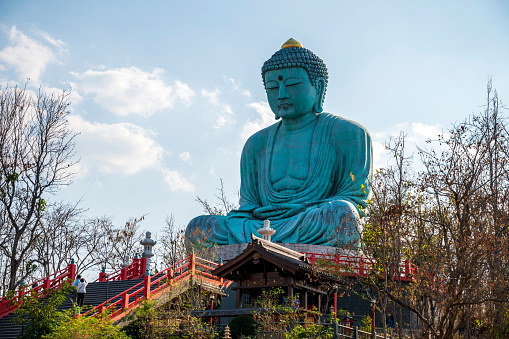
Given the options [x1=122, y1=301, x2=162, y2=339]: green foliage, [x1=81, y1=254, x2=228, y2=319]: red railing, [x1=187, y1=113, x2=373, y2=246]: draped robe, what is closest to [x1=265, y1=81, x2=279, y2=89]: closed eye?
[x1=187, y1=113, x2=373, y2=246]: draped robe

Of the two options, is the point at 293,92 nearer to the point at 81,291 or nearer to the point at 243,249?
the point at 243,249

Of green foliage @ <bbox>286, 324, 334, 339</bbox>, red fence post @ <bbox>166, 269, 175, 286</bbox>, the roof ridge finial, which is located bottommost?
green foliage @ <bbox>286, 324, 334, 339</bbox>

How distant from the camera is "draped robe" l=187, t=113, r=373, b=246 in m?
21.8

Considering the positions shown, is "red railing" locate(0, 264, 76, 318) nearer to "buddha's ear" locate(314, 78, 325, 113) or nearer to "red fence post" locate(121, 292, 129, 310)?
"red fence post" locate(121, 292, 129, 310)

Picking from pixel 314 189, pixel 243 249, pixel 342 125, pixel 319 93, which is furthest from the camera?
pixel 319 93

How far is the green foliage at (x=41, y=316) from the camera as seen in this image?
14.8m

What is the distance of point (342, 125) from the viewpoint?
2467cm

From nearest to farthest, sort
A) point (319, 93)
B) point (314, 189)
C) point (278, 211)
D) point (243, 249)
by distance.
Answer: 1. point (243, 249)
2. point (278, 211)
3. point (314, 189)
4. point (319, 93)

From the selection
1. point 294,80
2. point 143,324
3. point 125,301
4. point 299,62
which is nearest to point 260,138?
point 294,80

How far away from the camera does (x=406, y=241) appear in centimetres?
1342

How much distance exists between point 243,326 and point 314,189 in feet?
34.6

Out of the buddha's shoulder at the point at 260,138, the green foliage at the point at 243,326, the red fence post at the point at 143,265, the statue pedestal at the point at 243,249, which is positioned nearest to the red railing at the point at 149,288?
the red fence post at the point at 143,265

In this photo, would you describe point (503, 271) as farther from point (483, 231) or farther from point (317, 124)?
point (317, 124)

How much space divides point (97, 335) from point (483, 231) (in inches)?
281
